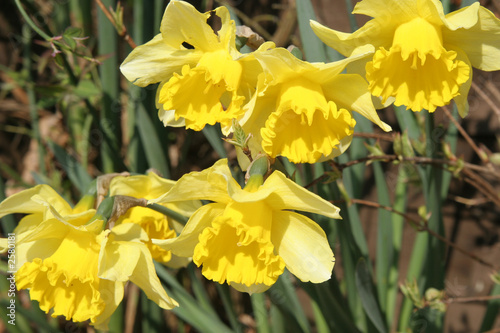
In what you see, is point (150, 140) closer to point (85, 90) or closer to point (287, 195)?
point (85, 90)

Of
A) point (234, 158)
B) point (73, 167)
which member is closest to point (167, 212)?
point (73, 167)

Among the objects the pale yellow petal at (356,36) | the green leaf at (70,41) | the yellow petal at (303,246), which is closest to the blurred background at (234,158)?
the green leaf at (70,41)

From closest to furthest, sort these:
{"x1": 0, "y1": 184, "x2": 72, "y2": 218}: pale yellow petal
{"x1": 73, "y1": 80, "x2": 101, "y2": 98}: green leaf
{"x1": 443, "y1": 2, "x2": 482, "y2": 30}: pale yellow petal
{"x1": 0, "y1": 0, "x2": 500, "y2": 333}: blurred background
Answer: {"x1": 443, "y1": 2, "x2": 482, "y2": 30}: pale yellow petal < {"x1": 0, "y1": 184, "x2": 72, "y2": 218}: pale yellow petal < {"x1": 0, "y1": 0, "x2": 500, "y2": 333}: blurred background < {"x1": 73, "y1": 80, "x2": 101, "y2": 98}: green leaf

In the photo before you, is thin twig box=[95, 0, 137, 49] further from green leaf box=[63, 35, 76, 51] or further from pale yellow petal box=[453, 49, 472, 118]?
pale yellow petal box=[453, 49, 472, 118]

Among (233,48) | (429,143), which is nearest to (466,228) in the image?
(429,143)

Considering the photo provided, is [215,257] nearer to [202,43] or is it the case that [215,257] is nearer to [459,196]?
[202,43]

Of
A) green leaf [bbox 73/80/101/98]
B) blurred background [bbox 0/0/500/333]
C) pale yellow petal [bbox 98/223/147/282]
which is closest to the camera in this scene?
pale yellow petal [bbox 98/223/147/282]

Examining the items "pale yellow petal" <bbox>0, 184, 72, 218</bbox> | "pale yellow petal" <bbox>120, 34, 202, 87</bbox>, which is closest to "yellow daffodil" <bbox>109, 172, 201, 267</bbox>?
"pale yellow petal" <bbox>0, 184, 72, 218</bbox>
